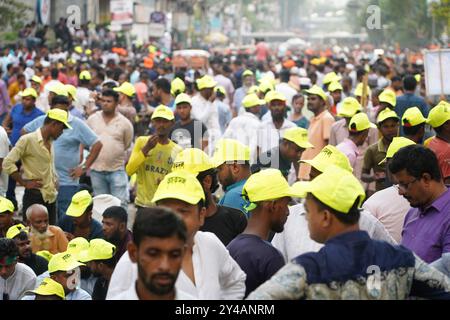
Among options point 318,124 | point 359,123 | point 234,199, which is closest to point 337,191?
point 234,199

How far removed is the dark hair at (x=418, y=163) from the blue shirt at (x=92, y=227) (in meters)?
3.90

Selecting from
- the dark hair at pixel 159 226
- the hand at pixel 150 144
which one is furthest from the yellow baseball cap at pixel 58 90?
the dark hair at pixel 159 226

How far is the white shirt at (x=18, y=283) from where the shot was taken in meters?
8.25

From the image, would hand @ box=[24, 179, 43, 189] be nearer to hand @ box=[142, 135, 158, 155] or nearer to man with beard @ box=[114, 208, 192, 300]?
hand @ box=[142, 135, 158, 155]

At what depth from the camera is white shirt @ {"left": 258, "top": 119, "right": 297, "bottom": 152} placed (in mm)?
13277

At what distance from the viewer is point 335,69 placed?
27250 mm

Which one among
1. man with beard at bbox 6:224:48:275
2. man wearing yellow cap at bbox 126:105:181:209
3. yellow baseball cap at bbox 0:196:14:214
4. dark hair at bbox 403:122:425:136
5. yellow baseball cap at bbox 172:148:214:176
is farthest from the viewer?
man wearing yellow cap at bbox 126:105:181:209

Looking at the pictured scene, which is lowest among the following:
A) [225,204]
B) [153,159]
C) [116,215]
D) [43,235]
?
[43,235]

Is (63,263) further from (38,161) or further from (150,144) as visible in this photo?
(38,161)

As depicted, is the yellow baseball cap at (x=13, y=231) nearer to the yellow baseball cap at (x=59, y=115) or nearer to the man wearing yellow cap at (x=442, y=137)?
the yellow baseball cap at (x=59, y=115)

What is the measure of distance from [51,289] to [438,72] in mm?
6901

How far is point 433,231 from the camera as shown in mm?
6348

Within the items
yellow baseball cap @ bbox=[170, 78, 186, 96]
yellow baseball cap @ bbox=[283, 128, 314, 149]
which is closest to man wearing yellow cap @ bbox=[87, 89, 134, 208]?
yellow baseball cap @ bbox=[283, 128, 314, 149]

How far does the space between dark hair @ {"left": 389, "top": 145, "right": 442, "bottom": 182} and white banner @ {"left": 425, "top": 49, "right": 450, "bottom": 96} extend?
689cm
